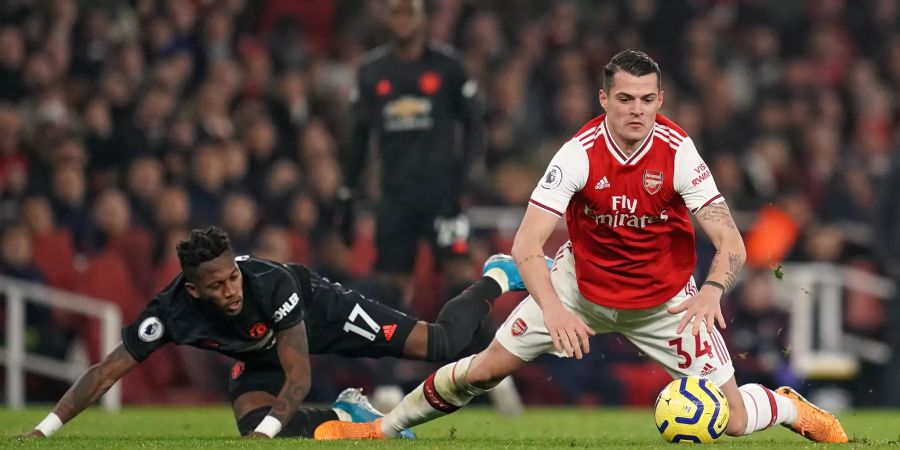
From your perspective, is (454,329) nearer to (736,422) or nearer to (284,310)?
(284,310)

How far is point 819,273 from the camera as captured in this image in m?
13.9

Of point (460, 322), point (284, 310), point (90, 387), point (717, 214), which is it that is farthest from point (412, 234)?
point (717, 214)

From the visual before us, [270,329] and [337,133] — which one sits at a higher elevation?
[337,133]

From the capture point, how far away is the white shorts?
7.13 meters

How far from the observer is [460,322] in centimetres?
841

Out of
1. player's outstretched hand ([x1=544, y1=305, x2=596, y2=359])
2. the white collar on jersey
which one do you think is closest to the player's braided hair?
player's outstretched hand ([x1=544, y1=305, x2=596, y2=359])

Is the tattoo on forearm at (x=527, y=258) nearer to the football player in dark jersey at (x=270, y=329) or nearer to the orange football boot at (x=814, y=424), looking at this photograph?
the football player in dark jersey at (x=270, y=329)

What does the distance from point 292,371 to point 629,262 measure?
177 centimetres

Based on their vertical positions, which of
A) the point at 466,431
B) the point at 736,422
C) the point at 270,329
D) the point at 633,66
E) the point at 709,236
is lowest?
the point at 466,431

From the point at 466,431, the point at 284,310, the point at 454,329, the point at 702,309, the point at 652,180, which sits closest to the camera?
the point at 702,309

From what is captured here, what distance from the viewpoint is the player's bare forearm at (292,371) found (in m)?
7.50

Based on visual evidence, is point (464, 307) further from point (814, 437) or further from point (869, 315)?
point (869, 315)

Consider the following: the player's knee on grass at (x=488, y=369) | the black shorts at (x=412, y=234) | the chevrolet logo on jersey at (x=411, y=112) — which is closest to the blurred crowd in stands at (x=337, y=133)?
the black shorts at (x=412, y=234)

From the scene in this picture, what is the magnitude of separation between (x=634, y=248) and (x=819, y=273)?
7.16 meters
